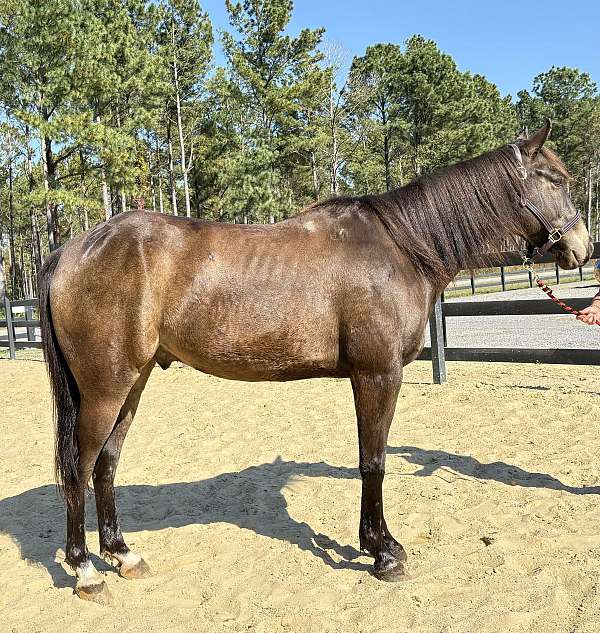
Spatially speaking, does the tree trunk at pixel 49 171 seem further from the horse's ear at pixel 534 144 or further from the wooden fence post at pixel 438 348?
the horse's ear at pixel 534 144

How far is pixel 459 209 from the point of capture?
10.3ft

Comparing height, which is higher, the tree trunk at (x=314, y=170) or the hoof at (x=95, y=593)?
the tree trunk at (x=314, y=170)

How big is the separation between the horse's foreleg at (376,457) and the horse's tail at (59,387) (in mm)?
1603

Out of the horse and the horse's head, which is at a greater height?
the horse's head

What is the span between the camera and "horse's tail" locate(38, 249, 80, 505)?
9.73ft

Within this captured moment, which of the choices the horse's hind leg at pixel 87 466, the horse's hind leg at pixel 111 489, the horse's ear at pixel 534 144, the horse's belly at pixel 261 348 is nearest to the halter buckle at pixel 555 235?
the horse's ear at pixel 534 144

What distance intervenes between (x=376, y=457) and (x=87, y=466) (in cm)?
159

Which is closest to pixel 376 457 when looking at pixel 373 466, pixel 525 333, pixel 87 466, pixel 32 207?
pixel 373 466

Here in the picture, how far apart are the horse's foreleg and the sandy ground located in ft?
0.36

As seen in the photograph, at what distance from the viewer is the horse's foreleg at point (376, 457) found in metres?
2.82

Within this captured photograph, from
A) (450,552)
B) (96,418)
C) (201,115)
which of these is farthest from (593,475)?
(201,115)

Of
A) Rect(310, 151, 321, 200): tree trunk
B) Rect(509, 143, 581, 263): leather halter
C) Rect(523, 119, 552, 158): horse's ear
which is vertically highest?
Rect(310, 151, 321, 200): tree trunk

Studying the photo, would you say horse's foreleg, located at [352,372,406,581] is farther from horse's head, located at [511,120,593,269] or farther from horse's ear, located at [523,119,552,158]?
horse's ear, located at [523,119,552,158]

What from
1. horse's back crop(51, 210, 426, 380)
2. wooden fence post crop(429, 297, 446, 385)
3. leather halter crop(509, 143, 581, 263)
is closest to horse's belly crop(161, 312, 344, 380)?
horse's back crop(51, 210, 426, 380)
